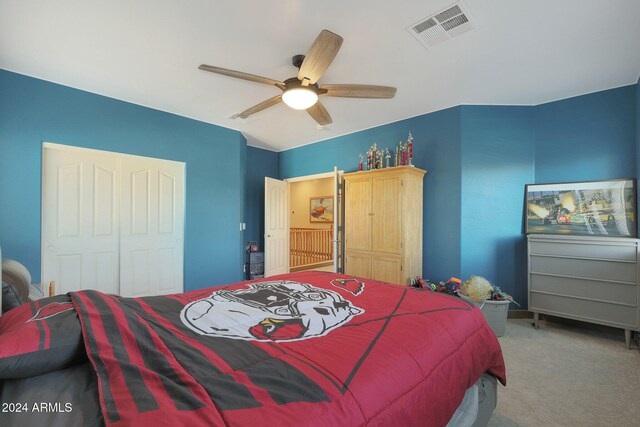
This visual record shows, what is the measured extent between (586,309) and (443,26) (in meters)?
3.11

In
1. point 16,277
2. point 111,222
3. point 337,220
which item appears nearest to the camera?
point 16,277

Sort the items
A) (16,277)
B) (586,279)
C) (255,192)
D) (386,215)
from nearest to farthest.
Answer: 1. (16,277)
2. (586,279)
3. (386,215)
4. (255,192)

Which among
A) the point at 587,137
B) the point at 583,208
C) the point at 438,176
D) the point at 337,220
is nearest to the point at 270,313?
the point at 337,220

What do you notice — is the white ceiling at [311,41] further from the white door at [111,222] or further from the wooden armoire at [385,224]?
the wooden armoire at [385,224]

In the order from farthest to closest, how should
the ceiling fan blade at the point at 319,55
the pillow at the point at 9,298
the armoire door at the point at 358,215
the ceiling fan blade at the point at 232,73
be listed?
A: the armoire door at the point at 358,215 → the ceiling fan blade at the point at 232,73 → the ceiling fan blade at the point at 319,55 → the pillow at the point at 9,298

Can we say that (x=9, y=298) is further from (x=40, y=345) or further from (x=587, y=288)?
(x=587, y=288)

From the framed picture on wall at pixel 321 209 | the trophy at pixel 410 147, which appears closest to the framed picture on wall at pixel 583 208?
the trophy at pixel 410 147

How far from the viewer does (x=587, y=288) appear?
2.92 m

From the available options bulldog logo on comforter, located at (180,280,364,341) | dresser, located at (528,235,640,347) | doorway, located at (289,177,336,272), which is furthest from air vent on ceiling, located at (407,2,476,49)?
doorway, located at (289,177,336,272)

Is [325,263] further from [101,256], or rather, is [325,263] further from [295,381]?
[295,381]

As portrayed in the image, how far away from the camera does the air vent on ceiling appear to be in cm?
197

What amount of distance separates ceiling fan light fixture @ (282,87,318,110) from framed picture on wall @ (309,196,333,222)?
537 cm

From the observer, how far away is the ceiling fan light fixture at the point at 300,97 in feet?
7.57

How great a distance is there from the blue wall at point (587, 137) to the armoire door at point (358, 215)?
213cm
